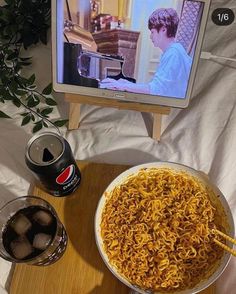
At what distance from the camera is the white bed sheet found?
84cm

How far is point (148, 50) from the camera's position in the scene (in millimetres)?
725

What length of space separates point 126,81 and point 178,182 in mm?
202

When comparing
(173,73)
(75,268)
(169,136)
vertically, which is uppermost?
(173,73)

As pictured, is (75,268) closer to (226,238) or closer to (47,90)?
(226,238)

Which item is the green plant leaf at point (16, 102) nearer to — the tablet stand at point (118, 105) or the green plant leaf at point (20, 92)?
the green plant leaf at point (20, 92)

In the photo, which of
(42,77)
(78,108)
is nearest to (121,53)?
(78,108)

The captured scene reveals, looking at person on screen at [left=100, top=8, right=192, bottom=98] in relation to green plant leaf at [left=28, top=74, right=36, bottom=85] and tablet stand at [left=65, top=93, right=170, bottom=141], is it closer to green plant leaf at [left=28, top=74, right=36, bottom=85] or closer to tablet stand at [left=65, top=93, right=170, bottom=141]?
tablet stand at [left=65, top=93, right=170, bottom=141]

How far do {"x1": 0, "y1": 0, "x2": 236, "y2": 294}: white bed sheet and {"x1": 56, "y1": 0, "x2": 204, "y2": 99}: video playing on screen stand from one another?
0.43 feet

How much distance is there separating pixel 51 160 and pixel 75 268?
19 centimetres

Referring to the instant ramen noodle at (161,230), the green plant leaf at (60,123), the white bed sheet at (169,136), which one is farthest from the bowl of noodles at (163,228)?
the green plant leaf at (60,123)

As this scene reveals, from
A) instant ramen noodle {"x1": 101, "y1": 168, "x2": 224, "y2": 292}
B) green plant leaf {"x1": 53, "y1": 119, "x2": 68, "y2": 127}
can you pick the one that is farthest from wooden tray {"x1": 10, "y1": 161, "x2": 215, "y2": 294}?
green plant leaf {"x1": 53, "y1": 119, "x2": 68, "y2": 127}

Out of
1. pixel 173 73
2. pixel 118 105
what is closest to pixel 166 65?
pixel 173 73

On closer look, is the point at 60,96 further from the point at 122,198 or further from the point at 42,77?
the point at 122,198

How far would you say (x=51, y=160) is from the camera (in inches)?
26.5
